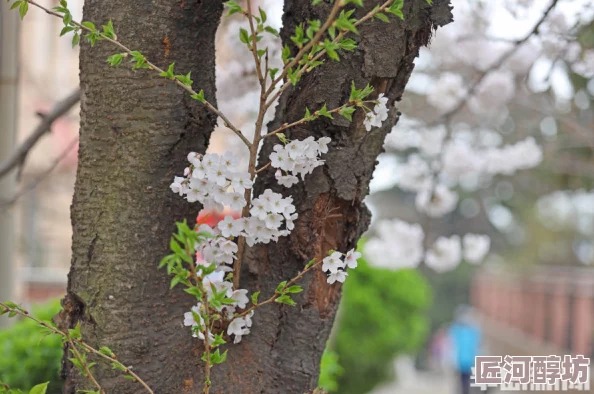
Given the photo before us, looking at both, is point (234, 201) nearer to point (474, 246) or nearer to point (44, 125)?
point (44, 125)

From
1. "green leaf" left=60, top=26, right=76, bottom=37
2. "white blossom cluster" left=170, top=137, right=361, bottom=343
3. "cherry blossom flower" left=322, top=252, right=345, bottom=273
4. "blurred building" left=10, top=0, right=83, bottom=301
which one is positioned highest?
"blurred building" left=10, top=0, right=83, bottom=301

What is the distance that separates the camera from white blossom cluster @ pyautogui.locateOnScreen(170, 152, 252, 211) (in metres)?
1.42

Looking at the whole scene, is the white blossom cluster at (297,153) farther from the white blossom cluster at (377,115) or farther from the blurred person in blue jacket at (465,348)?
the blurred person in blue jacket at (465,348)

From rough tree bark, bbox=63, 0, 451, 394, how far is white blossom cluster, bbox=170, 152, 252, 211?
0.30 m

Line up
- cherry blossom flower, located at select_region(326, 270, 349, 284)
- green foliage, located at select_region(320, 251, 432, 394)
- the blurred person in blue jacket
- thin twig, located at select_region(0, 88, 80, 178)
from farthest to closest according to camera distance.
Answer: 1. the blurred person in blue jacket
2. green foliage, located at select_region(320, 251, 432, 394)
3. thin twig, located at select_region(0, 88, 80, 178)
4. cherry blossom flower, located at select_region(326, 270, 349, 284)

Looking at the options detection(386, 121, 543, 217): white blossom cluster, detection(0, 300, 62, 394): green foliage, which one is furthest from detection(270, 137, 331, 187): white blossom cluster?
detection(386, 121, 543, 217): white blossom cluster

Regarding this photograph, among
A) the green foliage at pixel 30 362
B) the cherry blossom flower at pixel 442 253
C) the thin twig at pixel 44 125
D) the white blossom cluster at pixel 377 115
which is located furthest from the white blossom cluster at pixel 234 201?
the cherry blossom flower at pixel 442 253

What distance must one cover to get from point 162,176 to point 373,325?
689 centimetres

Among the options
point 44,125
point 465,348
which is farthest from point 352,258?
point 465,348

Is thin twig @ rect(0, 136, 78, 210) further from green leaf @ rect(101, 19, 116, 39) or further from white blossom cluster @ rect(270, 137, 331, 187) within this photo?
white blossom cluster @ rect(270, 137, 331, 187)

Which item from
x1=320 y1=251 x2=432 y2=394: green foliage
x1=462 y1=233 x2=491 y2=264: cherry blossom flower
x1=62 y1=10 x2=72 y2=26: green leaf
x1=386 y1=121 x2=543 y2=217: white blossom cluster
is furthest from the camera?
x1=320 y1=251 x2=432 y2=394: green foliage

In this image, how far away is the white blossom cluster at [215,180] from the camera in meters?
1.42

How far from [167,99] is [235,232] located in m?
0.42

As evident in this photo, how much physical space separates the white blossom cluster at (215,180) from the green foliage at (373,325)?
6.66 meters
